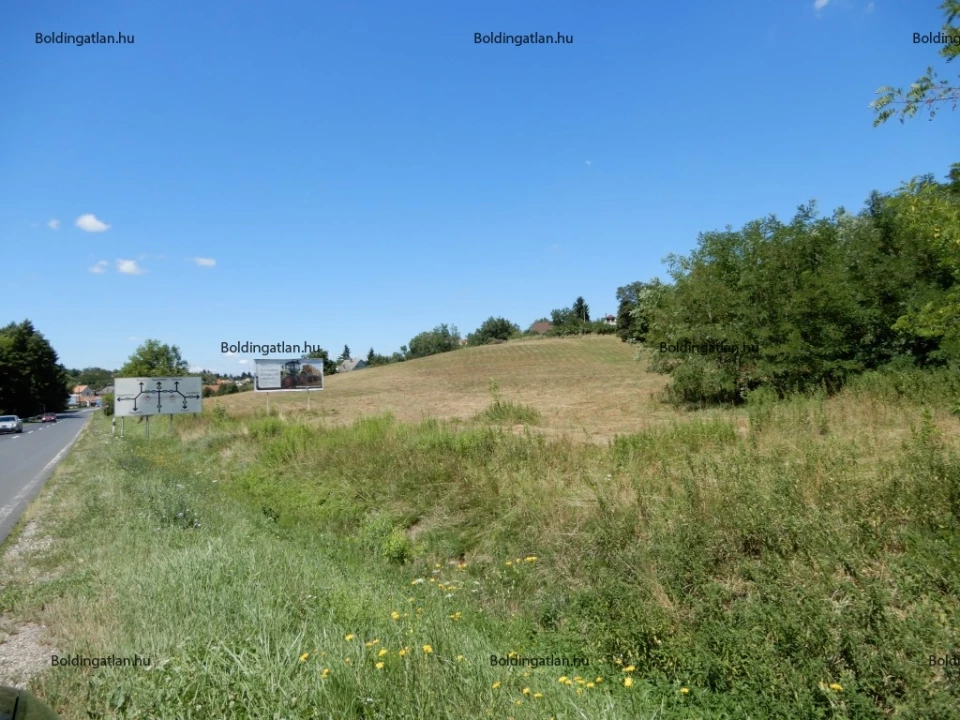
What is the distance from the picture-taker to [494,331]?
5787 inches

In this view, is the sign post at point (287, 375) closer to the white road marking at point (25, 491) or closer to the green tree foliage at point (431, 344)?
the white road marking at point (25, 491)

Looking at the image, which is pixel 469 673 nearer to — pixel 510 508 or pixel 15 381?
pixel 510 508

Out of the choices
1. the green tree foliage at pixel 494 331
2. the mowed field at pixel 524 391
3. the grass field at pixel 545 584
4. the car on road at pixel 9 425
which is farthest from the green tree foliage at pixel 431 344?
the grass field at pixel 545 584

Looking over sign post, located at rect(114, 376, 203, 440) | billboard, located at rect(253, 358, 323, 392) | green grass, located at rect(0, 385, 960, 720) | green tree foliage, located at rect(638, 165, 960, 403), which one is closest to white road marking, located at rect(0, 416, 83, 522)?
green grass, located at rect(0, 385, 960, 720)

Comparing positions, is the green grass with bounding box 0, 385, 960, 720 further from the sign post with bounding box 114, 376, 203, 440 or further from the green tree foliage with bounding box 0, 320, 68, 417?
the green tree foliage with bounding box 0, 320, 68, 417

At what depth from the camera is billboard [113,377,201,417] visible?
26891mm

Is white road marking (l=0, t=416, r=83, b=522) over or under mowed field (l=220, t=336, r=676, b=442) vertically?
under

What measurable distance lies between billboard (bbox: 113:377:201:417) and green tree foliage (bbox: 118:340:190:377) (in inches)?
841

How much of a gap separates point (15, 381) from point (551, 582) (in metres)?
96.4

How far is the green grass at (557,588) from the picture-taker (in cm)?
371

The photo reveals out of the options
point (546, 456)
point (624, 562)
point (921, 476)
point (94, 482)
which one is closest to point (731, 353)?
point (546, 456)

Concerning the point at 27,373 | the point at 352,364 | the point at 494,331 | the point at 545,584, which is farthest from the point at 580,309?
the point at 545,584

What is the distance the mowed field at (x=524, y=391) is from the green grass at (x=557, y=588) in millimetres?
→ 5233

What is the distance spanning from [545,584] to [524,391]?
2921 centimetres
